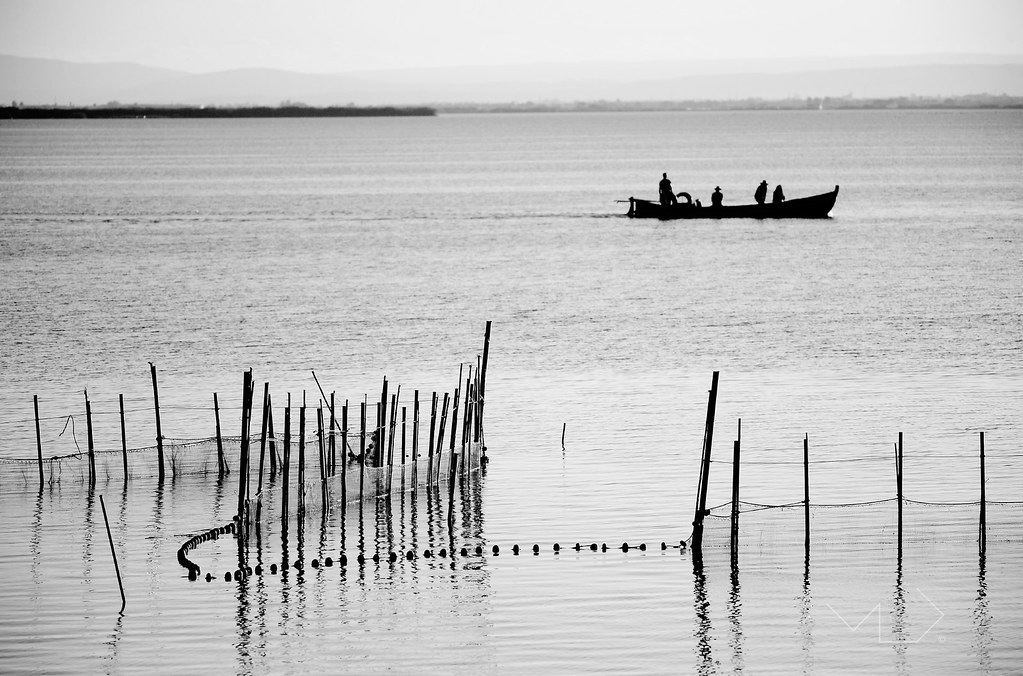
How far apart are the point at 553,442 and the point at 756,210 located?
5410 centimetres

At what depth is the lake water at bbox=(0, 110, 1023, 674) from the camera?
54.7 ft

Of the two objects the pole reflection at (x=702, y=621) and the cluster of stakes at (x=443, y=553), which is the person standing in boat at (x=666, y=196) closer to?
the cluster of stakes at (x=443, y=553)

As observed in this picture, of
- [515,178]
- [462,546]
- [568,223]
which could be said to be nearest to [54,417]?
[462,546]

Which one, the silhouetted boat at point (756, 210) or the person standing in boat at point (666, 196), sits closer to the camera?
the person standing in boat at point (666, 196)

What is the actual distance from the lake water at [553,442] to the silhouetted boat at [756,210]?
13.0ft

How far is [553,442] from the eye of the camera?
26641mm

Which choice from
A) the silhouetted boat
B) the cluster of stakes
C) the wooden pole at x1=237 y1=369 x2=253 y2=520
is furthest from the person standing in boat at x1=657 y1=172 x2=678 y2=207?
the cluster of stakes

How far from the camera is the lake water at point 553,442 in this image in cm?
1667

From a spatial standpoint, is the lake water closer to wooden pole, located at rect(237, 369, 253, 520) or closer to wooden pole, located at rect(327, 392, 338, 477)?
wooden pole, located at rect(237, 369, 253, 520)

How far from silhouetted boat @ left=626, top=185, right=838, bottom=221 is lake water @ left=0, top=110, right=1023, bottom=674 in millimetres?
3971

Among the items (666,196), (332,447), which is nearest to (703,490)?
(332,447)

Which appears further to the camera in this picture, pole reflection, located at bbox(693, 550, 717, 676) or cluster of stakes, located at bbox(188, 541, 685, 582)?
cluster of stakes, located at bbox(188, 541, 685, 582)

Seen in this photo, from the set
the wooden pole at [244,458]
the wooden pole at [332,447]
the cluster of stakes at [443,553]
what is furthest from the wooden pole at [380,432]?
the cluster of stakes at [443,553]

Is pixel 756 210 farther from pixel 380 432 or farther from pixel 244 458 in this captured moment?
pixel 244 458
